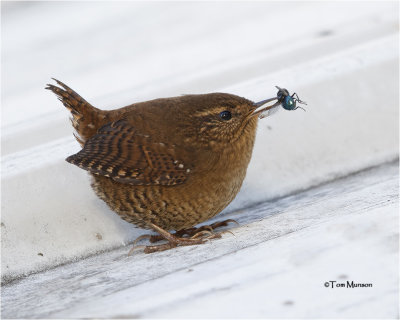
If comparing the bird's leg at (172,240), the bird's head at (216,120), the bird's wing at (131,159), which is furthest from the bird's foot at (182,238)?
the bird's head at (216,120)

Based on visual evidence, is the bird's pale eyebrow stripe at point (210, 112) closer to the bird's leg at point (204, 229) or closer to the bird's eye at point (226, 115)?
the bird's eye at point (226, 115)

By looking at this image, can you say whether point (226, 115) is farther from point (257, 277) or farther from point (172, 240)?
point (257, 277)

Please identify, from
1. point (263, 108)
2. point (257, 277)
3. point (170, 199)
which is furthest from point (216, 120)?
point (257, 277)

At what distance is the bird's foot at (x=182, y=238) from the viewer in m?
3.10

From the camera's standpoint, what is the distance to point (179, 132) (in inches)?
129

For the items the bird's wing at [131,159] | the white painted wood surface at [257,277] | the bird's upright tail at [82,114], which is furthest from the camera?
the bird's upright tail at [82,114]

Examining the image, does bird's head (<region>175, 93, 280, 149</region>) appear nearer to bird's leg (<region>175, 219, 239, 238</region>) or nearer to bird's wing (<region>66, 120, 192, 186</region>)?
bird's wing (<region>66, 120, 192, 186</region>)

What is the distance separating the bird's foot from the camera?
10.2 feet

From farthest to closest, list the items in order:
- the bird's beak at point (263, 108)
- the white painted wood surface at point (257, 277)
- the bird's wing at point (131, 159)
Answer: the bird's beak at point (263, 108), the bird's wing at point (131, 159), the white painted wood surface at point (257, 277)

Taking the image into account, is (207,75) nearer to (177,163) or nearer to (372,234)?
(177,163)

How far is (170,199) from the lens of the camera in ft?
10.3

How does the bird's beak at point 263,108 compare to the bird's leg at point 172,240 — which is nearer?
the bird's leg at point 172,240

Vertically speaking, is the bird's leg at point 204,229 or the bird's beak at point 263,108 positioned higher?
the bird's beak at point 263,108

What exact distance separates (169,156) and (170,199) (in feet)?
0.67
